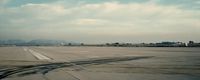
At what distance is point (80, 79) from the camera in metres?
15.0

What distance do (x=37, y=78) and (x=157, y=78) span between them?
5.53 meters

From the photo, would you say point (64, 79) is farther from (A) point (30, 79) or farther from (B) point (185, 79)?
(B) point (185, 79)

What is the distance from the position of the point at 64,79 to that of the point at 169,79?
4770mm

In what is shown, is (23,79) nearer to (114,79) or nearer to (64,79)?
(64,79)

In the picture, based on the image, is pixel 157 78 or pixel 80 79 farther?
pixel 157 78

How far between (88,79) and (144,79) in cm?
255

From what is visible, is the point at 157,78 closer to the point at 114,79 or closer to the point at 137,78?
the point at 137,78

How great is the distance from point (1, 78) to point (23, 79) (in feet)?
3.30

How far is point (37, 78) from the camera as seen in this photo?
50.9 ft

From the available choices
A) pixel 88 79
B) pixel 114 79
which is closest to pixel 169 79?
pixel 114 79

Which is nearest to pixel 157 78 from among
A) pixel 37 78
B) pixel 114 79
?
pixel 114 79

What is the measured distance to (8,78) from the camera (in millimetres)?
15336

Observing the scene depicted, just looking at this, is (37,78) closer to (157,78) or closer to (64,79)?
(64,79)

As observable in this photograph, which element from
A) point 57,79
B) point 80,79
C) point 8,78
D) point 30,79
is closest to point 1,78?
point 8,78
